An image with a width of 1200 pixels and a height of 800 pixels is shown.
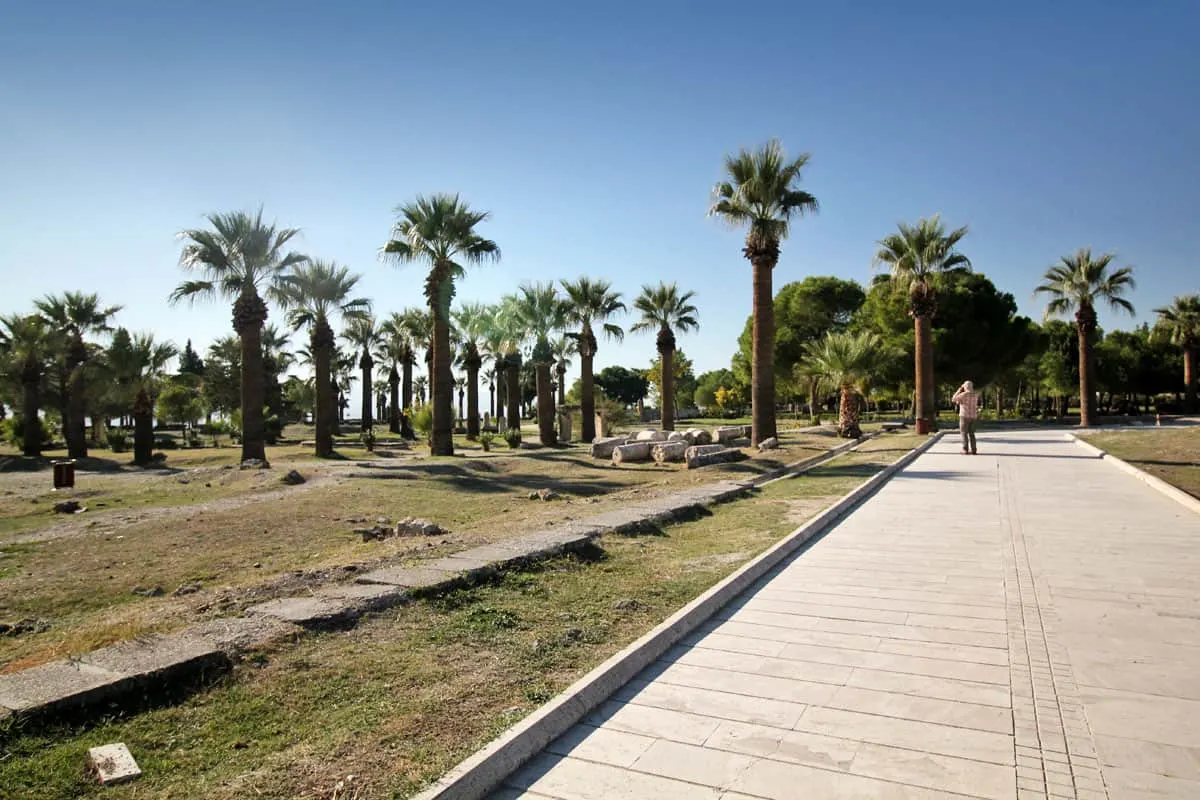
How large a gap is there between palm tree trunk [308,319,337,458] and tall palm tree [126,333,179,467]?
5.87 meters

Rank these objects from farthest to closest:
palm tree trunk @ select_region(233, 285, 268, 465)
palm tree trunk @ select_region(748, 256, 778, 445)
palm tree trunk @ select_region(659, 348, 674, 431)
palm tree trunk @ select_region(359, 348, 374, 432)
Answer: palm tree trunk @ select_region(359, 348, 374, 432)
palm tree trunk @ select_region(659, 348, 674, 431)
palm tree trunk @ select_region(748, 256, 778, 445)
palm tree trunk @ select_region(233, 285, 268, 465)

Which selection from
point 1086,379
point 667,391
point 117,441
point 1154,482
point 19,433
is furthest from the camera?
point 1086,379

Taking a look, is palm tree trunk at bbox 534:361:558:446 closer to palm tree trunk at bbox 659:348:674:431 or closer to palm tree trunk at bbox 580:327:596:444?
palm tree trunk at bbox 580:327:596:444

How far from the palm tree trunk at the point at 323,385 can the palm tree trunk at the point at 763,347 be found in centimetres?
1614

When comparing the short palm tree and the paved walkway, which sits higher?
the short palm tree

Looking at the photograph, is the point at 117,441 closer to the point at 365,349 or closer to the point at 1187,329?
the point at 365,349

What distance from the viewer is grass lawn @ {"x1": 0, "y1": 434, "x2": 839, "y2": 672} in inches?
259

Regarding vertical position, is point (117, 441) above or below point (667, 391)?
below

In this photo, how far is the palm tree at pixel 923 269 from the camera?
33594 millimetres

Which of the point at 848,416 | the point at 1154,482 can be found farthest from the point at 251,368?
the point at 1154,482

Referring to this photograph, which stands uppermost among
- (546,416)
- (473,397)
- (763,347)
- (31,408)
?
(763,347)

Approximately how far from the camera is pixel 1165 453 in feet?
65.5

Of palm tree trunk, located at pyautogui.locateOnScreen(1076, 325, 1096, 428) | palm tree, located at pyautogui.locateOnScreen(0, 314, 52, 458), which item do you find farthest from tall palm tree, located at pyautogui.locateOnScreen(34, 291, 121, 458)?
palm tree trunk, located at pyautogui.locateOnScreen(1076, 325, 1096, 428)

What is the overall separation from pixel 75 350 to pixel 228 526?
25.7 m
